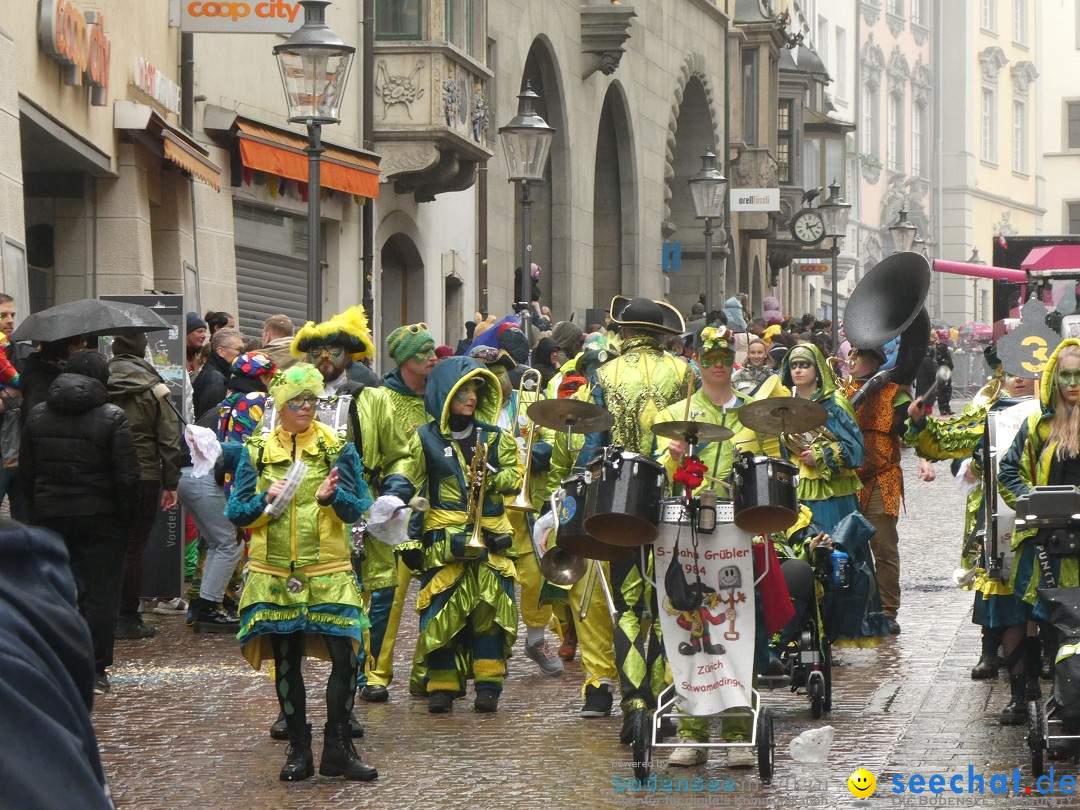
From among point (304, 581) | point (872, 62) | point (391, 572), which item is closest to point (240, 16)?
point (391, 572)

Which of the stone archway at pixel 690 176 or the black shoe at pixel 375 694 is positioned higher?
the stone archway at pixel 690 176

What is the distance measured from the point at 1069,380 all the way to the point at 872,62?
62182 mm

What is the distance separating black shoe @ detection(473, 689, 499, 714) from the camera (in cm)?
916

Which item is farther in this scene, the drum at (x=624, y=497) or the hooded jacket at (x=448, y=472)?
the hooded jacket at (x=448, y=472)

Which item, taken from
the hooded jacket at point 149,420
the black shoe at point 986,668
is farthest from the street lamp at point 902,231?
the black shoe at point 986,668

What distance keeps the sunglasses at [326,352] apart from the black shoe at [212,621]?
2891 mm

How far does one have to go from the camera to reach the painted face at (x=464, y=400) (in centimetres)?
930

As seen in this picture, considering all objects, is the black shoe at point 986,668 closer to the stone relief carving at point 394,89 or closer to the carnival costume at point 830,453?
the carnival costume at point 830,453

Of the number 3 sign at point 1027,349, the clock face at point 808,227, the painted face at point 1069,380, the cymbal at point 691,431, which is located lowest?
the cymbal at point 691,431

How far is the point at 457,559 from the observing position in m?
9.30

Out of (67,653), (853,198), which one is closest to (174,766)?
(67,653)

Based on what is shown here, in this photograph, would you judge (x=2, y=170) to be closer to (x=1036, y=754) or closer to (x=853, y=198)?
(x=1036, y=754)

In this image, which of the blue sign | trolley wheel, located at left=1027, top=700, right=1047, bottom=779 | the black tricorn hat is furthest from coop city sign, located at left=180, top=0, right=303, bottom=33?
the blue sign

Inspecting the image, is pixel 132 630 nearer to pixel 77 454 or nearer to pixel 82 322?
pixel 82 322
